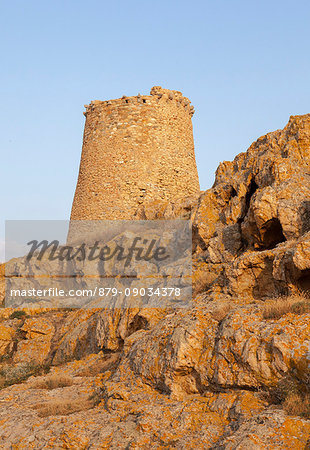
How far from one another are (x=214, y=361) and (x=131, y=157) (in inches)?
643

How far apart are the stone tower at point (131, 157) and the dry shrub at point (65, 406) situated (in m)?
13.7

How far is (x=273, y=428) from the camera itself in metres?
4.61

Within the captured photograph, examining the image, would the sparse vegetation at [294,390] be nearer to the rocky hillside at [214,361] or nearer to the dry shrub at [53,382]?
the rocky hillside at [214,361]

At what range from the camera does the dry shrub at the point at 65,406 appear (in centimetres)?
666

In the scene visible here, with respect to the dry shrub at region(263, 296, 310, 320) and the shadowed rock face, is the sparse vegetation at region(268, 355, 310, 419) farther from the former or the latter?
the shadowed rock face

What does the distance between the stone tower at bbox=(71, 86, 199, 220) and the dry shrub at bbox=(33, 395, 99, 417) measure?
13739 mm

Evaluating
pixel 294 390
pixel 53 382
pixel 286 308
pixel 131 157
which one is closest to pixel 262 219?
pixel 286 308

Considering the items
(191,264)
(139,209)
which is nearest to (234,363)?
(191,264)

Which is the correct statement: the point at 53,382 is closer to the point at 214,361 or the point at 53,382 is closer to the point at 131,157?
the point at 214,361

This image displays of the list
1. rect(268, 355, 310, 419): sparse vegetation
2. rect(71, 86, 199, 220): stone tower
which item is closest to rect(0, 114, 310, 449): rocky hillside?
rect(268, 355, 310, 419): sparse vegetation

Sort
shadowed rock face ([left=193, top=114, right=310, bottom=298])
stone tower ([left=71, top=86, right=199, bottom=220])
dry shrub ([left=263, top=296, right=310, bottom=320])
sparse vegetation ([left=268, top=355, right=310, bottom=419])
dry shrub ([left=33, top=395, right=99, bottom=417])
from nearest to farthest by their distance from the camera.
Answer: sparse vegetation ([left=268, top=355, right=310, bottom=419]) < dry shrub ([left=263, top=296, right=310, bottom=320]) < dry shrub ([left=33, top=395, right=99, bottom=417]) < shadowed rock face ([left=193, top=114, right=310, bottom=298]) < stone tower ([left=71, top=86, right=199, bottom=220])

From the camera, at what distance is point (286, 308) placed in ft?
20.5

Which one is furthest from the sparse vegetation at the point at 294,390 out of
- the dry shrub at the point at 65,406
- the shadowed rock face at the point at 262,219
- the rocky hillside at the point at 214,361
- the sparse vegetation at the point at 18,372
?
the sparse vegetation at the point at 18,372

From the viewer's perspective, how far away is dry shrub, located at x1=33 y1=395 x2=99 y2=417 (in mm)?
6664
